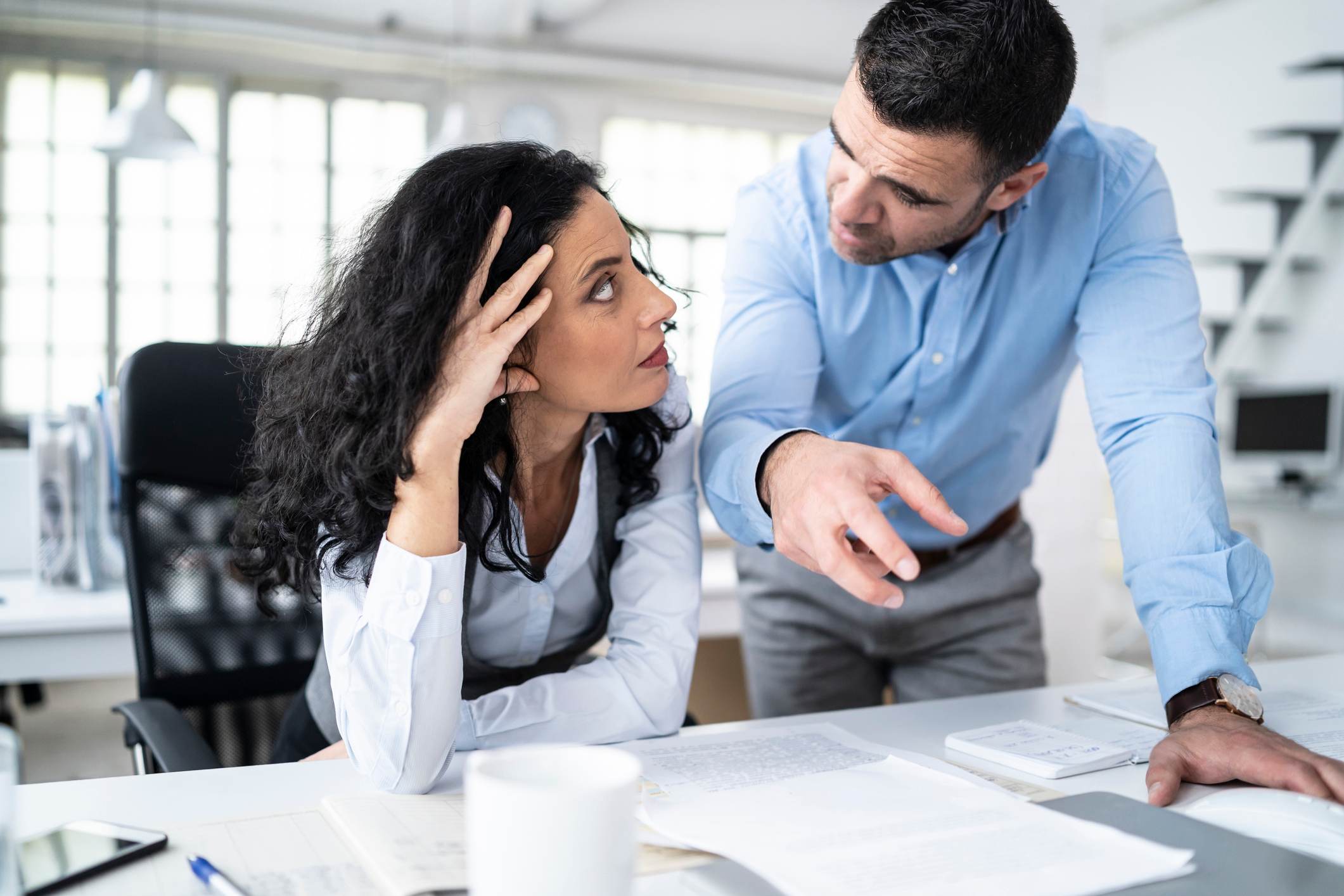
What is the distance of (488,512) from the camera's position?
117 cm

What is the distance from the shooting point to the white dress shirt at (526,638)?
93 cm

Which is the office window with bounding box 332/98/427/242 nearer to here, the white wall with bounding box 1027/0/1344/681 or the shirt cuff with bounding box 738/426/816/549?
the white wall with bounding box 1027/0/1344/681

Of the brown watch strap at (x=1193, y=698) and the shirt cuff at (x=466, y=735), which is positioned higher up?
the brown watch strap at (x=1193, y=698)

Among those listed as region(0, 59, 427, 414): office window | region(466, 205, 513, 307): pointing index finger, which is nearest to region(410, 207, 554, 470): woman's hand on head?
region(466, 205, 513, 307): pointing index finger

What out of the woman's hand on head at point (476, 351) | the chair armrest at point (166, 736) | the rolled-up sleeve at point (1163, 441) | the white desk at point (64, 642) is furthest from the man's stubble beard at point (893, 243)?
the white desk at point (64, 642)

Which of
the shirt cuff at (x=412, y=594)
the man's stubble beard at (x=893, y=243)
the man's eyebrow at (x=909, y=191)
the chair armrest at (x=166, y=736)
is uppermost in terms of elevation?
the man's eyebrow at (x=909, y=191)

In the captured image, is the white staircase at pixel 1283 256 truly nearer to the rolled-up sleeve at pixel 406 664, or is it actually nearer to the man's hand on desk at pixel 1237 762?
the man's hand on desk at pixel 1237 762

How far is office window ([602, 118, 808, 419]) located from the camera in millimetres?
8367

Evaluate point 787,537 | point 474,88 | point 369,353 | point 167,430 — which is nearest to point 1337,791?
point 787,537

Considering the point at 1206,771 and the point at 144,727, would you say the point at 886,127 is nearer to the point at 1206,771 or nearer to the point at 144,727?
the point at 1206,771

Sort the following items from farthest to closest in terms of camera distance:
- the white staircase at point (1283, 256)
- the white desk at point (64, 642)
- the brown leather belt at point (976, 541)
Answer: the white staircase at point (1283, 256) → the white desk at point (64, 642) → the brown leather belt at point (976, 541)

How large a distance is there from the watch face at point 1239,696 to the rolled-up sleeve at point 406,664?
717 mm

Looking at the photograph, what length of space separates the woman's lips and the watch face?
0.64m

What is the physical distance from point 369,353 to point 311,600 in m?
0.29
